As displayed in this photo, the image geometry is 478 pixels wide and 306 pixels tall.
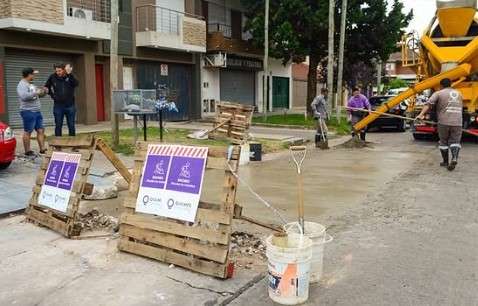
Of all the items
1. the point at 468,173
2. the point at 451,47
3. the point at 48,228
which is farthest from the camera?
the point at 451,47

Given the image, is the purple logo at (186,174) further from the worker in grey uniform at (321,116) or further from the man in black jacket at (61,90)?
the worker in grey uniform at (321,116)

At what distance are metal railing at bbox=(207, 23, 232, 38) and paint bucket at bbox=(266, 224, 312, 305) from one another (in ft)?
78.0

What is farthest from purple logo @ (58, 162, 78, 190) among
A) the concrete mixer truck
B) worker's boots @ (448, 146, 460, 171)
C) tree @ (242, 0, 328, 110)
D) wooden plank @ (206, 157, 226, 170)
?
tree @ (242, 0, 328, 110)

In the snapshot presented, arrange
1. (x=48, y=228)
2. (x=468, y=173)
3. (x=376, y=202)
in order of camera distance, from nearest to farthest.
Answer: (x=48, y=228)
(x=376, y=202)
(x=468, y=173)

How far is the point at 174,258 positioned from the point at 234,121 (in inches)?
439

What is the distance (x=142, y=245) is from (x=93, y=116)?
51.6 feet

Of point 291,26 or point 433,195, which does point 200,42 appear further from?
point 433,195

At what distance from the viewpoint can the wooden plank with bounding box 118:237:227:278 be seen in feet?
15.4

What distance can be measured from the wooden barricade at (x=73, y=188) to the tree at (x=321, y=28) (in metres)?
18.8

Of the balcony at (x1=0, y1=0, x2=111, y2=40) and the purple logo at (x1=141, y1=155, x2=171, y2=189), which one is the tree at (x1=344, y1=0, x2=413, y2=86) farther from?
the purple logo at (x1=141, y1=155, x2=171, y2=189)

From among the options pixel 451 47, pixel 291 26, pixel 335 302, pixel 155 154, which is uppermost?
pixel 291 26

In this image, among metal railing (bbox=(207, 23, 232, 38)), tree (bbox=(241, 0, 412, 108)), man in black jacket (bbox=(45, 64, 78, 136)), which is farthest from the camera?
metal railing (bbox=(207, 23, 232, 38))

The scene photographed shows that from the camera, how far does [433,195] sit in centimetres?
839

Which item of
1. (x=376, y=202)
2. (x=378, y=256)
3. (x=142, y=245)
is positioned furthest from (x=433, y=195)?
(x=142, y=245)
